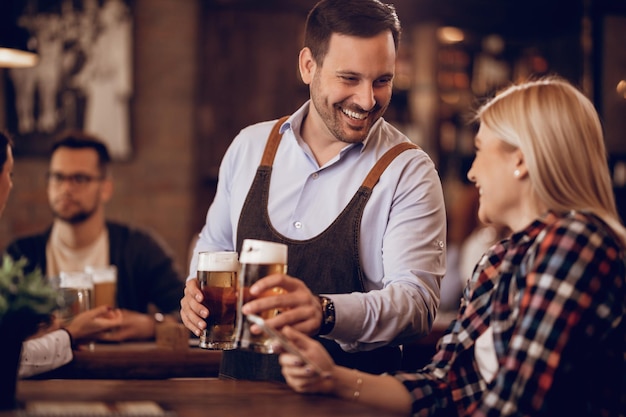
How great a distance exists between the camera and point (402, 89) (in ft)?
23.2

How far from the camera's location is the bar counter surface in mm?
1557

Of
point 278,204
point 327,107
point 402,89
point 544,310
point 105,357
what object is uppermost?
point 402,89

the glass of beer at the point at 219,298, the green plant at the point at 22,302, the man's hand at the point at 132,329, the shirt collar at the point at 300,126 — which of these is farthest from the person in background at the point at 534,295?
the man's hand at the point at 132,329

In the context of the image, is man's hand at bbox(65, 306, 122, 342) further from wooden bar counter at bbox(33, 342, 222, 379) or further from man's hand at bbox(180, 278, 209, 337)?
man's hand at bbox(180, 278, 209, 337)

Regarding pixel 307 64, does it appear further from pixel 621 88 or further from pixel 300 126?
pixel 621 88

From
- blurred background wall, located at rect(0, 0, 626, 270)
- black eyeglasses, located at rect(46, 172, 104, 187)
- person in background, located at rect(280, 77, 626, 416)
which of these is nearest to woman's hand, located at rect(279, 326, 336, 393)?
person in background, located at rect(280, 77, 626, 416)

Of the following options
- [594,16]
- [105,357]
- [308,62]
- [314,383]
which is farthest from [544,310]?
[594,16]

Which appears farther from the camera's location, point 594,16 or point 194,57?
point 194,57

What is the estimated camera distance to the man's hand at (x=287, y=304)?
1717 mm

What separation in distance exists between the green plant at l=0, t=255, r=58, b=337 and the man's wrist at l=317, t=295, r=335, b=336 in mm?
554

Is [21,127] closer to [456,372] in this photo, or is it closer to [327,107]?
[327,107]

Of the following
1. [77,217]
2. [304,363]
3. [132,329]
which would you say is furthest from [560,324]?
[77,217]

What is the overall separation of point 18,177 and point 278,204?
382cm

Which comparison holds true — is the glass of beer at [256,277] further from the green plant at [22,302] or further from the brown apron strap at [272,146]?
the brown apron strap at [272,146]
